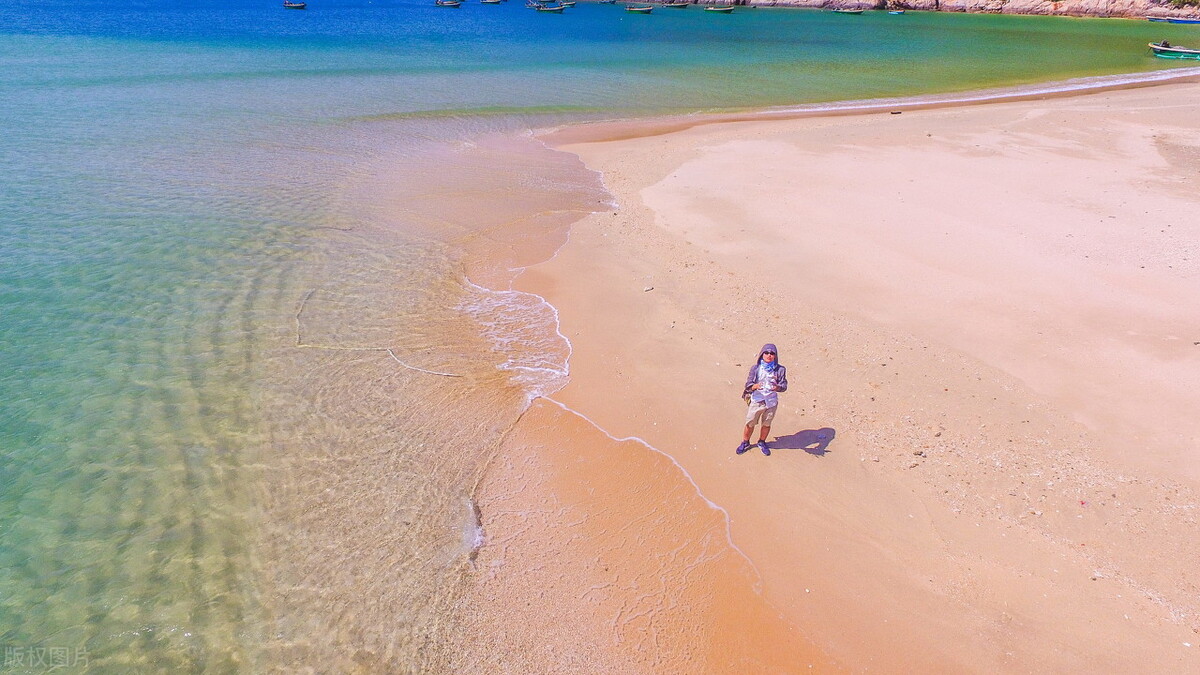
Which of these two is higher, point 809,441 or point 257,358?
point 257,358

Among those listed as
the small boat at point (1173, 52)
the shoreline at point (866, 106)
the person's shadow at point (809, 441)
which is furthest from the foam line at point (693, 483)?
the small boat at point (1173, 52)

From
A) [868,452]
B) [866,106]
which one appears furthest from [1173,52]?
[868,452]

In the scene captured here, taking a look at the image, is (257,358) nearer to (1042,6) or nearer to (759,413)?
(759,413)

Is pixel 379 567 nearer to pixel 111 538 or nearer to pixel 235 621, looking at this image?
pixel 235 621

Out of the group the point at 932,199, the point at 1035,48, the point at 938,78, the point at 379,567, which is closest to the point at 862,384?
the point at 379,567

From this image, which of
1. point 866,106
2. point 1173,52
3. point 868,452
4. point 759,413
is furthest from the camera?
point 1173,52

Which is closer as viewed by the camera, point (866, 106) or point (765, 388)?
point (765, 388)
